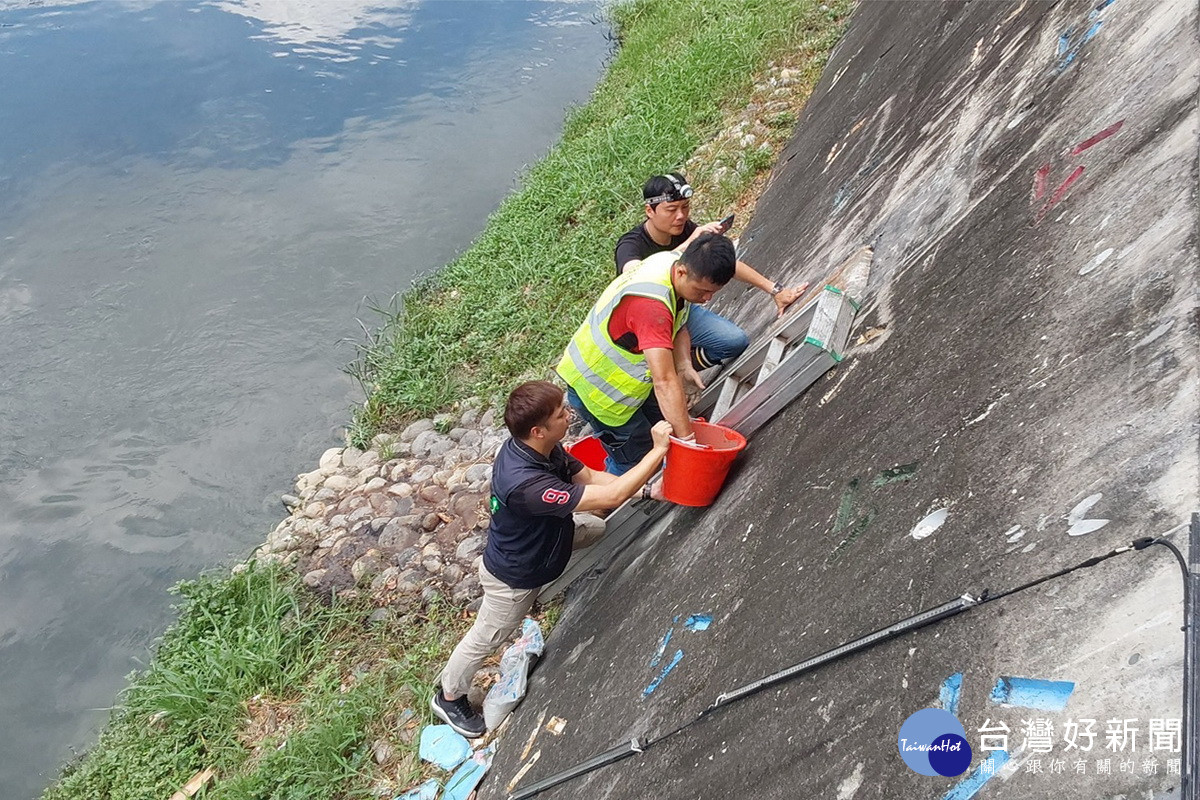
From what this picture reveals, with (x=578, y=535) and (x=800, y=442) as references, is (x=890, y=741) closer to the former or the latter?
(x=800, y=442)

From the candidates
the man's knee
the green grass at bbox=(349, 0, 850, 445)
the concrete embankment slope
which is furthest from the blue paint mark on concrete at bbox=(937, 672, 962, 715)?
the green grass at bbox=(349, 0, 850, 445)

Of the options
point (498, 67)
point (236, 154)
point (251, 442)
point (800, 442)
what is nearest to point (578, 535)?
point (800, 442)

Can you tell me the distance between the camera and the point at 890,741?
5.43 feet

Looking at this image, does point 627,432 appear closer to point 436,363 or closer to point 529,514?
point 529,514

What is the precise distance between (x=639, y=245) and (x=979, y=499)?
238cm

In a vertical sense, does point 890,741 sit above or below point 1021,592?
below

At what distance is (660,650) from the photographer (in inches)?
108

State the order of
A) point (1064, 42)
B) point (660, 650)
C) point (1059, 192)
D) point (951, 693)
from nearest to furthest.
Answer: point (951, 693), point (1059, 192), point (660, 650), point (1064, 42)

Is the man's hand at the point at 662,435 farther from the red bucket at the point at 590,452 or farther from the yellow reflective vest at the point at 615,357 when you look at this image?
the red bucket at the point at 590,452

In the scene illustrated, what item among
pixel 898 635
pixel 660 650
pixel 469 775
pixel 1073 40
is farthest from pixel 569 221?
pixel 898 635

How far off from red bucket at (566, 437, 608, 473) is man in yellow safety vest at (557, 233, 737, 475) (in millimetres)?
232

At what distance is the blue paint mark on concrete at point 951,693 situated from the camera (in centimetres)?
159

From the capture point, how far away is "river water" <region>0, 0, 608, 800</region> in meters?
6.55

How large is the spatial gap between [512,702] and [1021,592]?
259 cm
